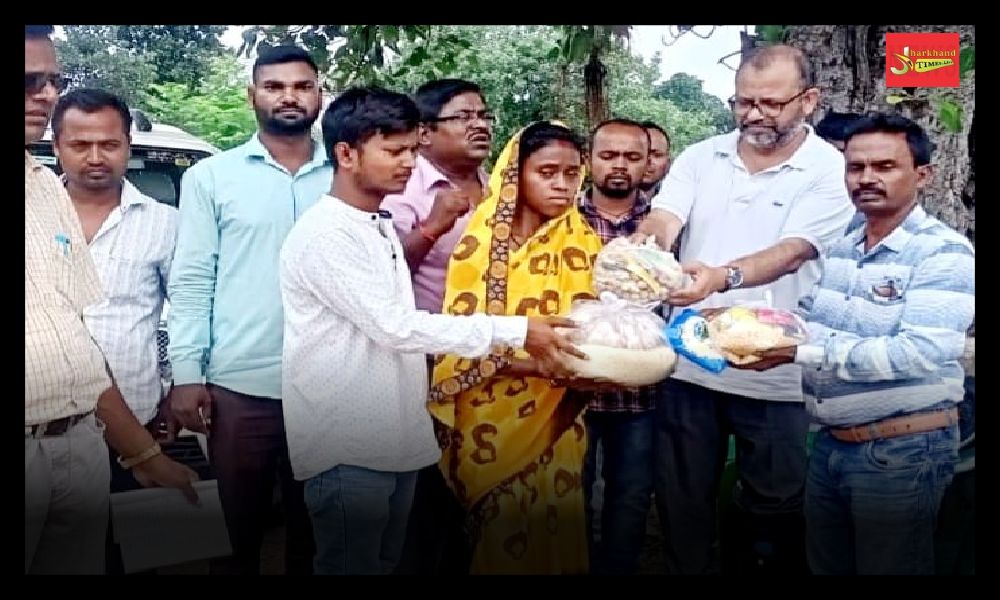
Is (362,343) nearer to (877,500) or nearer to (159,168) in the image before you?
(159,168)

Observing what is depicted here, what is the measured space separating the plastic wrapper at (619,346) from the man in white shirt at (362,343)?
0.24 feet

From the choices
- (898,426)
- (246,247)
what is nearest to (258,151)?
(246,247)

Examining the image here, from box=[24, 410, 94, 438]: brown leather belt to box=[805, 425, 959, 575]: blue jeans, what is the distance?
8.81 ft

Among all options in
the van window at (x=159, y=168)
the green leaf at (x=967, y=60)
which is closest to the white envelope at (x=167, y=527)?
the van window at (x=159, y=168)

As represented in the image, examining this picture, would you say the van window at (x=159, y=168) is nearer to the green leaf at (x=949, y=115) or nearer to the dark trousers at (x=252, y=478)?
the dark trousers at (x=252, y=478)

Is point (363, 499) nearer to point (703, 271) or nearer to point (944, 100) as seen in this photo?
point (703, 271)

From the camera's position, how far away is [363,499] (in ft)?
13.1

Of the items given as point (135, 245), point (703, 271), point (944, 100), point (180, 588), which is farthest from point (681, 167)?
point (180, 588)

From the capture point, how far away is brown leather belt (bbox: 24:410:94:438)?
153 inches

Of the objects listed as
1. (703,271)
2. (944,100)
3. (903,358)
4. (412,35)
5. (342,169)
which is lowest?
(903,358)

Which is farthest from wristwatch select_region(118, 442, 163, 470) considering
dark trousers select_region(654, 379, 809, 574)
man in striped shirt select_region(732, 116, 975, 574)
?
man in striped shirt select_region(732, 116, 975, 574)

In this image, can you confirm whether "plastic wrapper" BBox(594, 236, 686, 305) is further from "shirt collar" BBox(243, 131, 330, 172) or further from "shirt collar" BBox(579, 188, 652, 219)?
A: "shirt collar" BBox(243, 131, 330, 172)

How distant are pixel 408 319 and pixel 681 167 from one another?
118 cm

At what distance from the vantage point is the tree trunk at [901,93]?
4137mm
